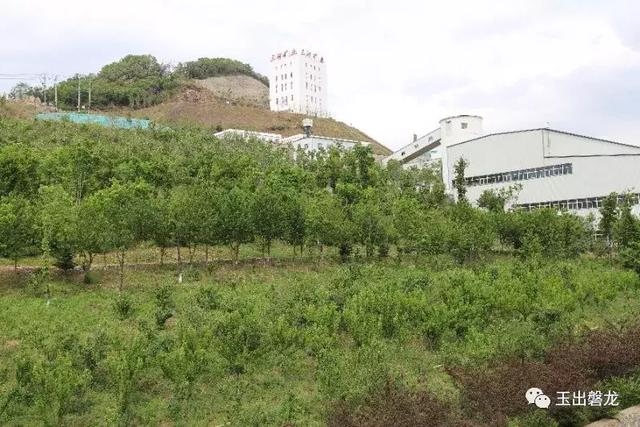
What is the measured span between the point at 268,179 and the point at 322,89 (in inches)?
1823

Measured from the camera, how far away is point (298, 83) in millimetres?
64500

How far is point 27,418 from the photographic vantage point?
8.52 metres

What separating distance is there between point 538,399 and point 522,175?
26.9m

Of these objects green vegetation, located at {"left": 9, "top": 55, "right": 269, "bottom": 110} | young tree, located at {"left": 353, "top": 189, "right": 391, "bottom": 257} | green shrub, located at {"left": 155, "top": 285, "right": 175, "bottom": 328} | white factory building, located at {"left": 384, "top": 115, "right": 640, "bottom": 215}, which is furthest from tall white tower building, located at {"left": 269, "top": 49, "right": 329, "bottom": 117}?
green shrub, located at {"left": 155, "top": 285, "right": 175, "bottom": 328}

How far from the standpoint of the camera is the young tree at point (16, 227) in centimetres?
1532

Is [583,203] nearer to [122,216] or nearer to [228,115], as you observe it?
[122,216]

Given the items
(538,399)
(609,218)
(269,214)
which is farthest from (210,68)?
(538,399)

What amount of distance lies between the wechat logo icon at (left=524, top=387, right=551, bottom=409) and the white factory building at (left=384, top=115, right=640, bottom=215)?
81.7 ft

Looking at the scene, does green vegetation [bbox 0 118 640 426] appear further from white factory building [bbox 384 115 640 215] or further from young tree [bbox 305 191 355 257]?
white factory building [bbox 384 115 640 215]

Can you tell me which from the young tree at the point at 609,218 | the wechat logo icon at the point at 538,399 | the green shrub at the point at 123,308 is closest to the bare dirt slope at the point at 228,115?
the young tree at the point at 609,218

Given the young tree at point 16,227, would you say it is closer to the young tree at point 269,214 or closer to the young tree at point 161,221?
the young tree at point 161,221

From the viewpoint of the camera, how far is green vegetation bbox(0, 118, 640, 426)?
862 centimetres

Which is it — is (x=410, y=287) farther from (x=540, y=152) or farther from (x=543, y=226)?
(x=540, y=152)

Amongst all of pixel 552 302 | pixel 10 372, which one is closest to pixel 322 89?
pixel 552 302
